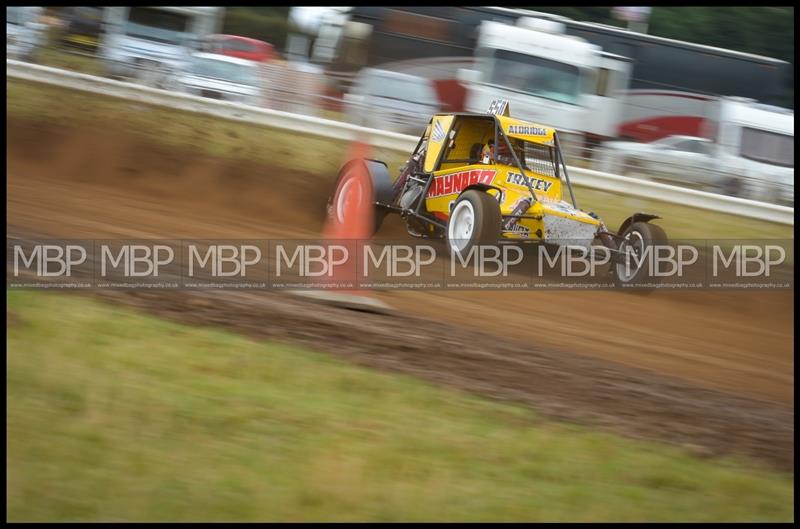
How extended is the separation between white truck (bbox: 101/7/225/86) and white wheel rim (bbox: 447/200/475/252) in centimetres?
702

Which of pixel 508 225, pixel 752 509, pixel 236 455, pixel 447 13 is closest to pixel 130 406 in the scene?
pixel 236 455

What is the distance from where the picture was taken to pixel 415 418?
14.2ft

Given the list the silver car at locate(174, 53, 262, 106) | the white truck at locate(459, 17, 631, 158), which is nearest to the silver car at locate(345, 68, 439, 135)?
the white truck at locate(459, 17, 631, 158)

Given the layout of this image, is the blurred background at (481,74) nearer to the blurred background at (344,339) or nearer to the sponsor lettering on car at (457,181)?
the blurred background at (344,339)

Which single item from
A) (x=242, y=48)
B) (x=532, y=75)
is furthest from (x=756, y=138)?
(x=242, y=48)

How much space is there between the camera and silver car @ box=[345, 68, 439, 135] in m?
12.6

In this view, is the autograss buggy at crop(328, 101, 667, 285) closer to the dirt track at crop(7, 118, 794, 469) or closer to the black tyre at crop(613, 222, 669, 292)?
the black tyre at crop(613, 222, 669, 292)

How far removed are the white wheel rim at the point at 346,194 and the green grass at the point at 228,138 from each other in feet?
4.89

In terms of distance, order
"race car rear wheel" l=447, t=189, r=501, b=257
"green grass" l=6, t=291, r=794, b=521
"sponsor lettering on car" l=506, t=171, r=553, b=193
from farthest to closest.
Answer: "sponsor lettering on car" l=506, t=171, r=553, b=193 → "race car rear wheel" l=447, t=189, r=501, b=257 → "green grass" l=6, t=291, r=794, b=521

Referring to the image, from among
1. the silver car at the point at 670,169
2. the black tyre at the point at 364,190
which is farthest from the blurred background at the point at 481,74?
the black tyre at the point at 364,190

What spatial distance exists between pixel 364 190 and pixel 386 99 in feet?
17.3

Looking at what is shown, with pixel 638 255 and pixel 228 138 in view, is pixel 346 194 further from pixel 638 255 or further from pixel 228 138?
pixel 638 255

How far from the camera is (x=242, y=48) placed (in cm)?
1852

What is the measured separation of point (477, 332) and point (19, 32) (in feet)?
32.1
